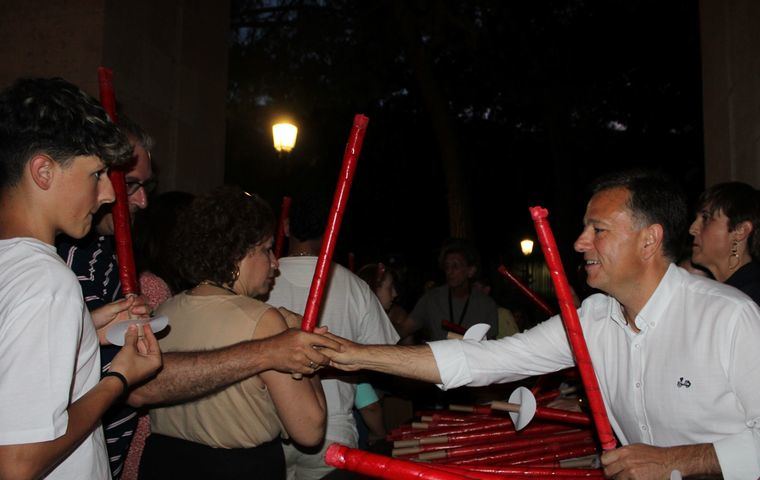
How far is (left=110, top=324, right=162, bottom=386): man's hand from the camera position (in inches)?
71.6

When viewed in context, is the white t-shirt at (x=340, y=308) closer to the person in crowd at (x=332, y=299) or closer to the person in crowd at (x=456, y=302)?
the person in crowd at (x=332, y=299)

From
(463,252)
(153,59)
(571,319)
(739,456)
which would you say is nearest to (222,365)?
(571,319)

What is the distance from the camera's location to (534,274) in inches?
1008

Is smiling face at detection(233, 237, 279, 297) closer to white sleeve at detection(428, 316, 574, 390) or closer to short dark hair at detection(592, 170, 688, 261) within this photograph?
white sleeve at detection(428, 316, 574, 390)

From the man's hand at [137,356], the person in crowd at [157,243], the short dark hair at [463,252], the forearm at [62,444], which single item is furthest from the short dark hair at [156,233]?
the short dark hair at [463,252]

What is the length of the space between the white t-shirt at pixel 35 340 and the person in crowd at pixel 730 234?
342cm

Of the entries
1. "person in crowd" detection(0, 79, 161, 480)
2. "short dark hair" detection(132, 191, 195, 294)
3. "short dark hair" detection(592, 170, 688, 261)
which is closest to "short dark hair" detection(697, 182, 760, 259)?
"short dark hair" detection(592, 170, 688, 261)

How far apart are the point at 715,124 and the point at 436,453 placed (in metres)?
4.90

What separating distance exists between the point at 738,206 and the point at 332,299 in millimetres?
2430

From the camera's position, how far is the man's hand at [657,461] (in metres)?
1.97

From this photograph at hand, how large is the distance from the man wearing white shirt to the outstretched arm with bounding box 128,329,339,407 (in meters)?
0.31

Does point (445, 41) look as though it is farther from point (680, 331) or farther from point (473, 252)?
point (680, 331)

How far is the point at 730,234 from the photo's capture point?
12.0ft

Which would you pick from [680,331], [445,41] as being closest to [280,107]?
[445,41]
